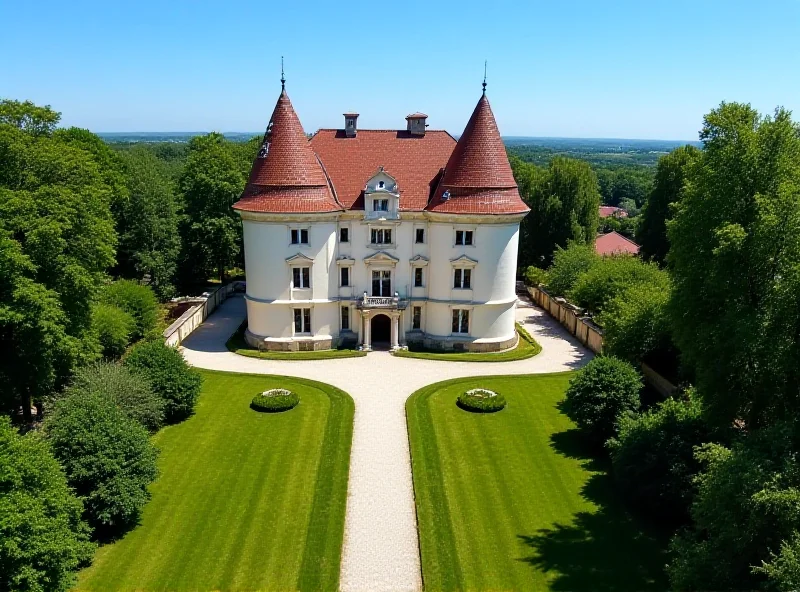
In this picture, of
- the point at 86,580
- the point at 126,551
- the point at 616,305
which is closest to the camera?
the point at 86,580

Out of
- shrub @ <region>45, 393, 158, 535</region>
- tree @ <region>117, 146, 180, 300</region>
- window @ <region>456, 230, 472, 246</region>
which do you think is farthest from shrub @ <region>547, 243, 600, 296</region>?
shrub @ <region>45, 393, 158, 535</region>

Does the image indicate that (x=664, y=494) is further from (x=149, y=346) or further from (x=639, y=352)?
(x=149, y=346)

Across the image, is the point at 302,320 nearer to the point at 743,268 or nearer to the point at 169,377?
the point at 169,377

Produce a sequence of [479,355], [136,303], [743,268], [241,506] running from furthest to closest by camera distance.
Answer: [479,355]
[136,303]
[241,506]
[743,268]

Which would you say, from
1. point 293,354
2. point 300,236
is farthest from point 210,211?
point 293,354

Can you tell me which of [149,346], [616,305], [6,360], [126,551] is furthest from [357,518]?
[616,305]

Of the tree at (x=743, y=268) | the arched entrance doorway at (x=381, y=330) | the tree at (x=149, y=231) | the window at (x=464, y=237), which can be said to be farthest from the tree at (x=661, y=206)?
the tree at (x=149, y=231)
